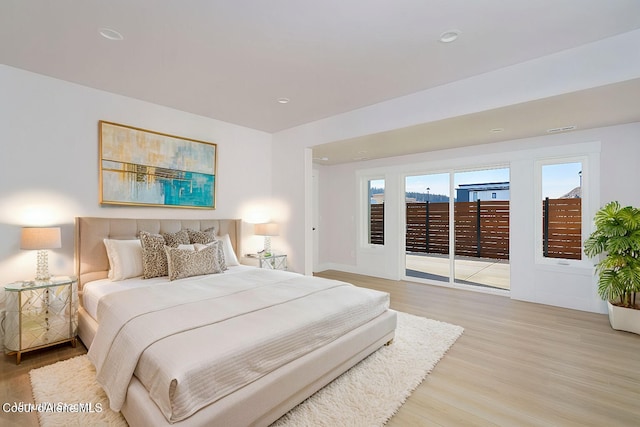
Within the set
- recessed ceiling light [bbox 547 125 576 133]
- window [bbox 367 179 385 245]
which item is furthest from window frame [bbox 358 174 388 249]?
recessed ceiling light [bbox 547 125 576 133]

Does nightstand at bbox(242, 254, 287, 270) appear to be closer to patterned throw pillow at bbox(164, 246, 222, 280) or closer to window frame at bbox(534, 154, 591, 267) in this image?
patterned throw pillow at bbox(164, 246, 222, 280)

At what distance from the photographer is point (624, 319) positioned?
3.28 m

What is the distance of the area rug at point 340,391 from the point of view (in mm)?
1880

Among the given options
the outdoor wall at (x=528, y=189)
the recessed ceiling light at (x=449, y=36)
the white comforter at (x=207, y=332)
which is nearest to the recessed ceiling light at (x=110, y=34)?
the white comforter at (x=207, y=332)

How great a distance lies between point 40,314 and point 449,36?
4.27 m

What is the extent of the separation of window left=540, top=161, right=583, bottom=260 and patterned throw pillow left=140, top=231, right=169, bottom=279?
514cm

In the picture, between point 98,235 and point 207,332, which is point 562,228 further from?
point 98,235

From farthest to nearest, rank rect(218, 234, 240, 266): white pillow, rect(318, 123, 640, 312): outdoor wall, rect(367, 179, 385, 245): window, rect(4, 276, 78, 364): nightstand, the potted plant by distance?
rect(367, 179, 385, 245): window
rect(218, 234, 240, 266): white pillow
rect(318, 123, 640, 312): outdoor wall
the potted plant
rect(4, 276, 78, 364): nightstand

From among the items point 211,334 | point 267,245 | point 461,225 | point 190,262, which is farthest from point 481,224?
point 211,334

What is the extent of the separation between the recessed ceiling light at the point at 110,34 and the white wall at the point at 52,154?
1.28m

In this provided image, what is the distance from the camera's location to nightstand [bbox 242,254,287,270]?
14.5 ft

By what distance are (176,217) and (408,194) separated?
4166mm

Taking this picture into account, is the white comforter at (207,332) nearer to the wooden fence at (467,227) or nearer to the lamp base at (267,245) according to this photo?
the lamp base at (267,245)

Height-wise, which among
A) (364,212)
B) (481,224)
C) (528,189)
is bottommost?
(481,224)
